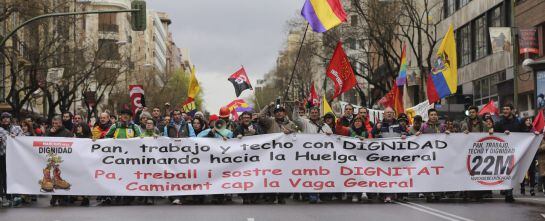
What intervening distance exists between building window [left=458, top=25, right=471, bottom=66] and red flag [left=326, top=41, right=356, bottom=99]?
2516cm

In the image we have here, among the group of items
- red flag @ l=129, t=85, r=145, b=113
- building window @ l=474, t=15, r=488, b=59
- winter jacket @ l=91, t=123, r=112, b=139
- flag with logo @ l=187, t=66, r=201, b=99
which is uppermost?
building window @ l=474, t=15, r=488, b=59

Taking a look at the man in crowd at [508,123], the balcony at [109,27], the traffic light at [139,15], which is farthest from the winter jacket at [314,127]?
the balcony at [109,27]

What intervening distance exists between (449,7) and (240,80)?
2136 cm

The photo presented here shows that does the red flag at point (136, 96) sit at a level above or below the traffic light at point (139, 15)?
below

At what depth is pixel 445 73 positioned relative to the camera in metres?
21.4

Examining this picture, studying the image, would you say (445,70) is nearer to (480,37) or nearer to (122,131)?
(122,131)

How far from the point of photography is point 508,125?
17.2 metres

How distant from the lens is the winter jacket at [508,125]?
17.1m

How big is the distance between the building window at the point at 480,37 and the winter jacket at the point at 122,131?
96.9 feet

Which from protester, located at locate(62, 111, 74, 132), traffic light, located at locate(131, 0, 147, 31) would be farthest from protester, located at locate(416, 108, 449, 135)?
traffic light, located at locate(131, 0, 147, 31)

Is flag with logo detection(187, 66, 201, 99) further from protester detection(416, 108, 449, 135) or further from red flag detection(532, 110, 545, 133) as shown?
protester detection(416, 108, 449, 135)

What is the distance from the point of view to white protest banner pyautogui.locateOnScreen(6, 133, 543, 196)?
1539 cm

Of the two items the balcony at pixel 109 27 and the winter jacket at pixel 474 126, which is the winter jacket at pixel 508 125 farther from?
the balcony at pixel 109 27

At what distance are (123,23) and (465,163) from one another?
8813cm
